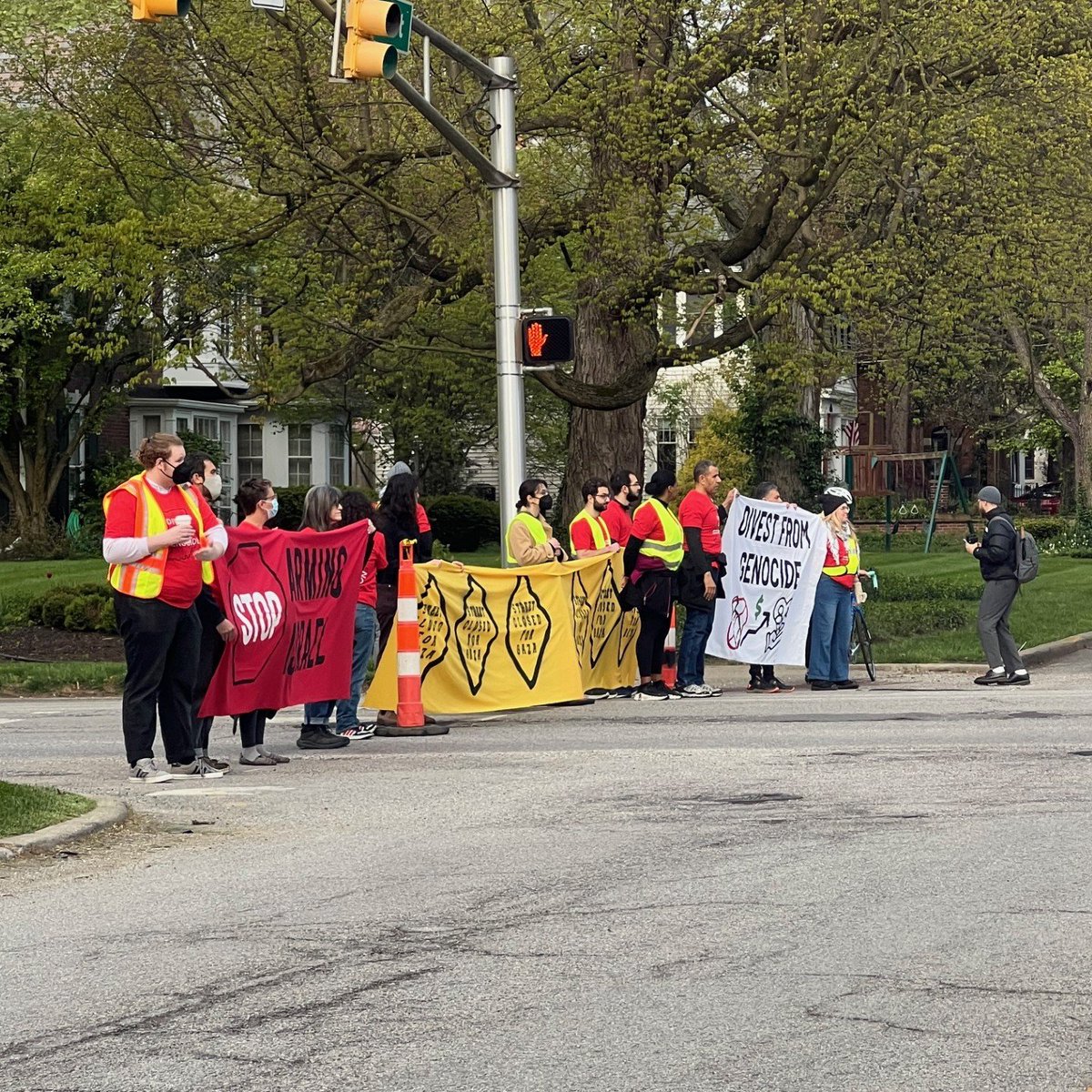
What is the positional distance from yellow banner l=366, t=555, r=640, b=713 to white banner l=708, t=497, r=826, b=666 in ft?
5.68

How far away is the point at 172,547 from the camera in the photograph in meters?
12.0

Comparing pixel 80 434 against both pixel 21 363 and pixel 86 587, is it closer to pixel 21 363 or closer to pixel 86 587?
pixel 21 363

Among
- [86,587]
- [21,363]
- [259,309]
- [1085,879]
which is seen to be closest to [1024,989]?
[1085,879]

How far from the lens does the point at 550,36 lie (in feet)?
83.6

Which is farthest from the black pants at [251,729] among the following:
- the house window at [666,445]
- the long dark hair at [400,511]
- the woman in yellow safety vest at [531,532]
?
the house window at [666,445]

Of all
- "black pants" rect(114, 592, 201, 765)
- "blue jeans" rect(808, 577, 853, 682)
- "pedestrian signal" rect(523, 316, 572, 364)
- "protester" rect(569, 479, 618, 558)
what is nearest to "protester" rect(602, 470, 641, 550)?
"protester" rect(569, 479, 618, 558)

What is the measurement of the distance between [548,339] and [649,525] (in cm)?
286

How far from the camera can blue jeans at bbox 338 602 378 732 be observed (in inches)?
579

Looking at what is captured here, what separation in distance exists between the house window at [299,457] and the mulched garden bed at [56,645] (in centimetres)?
3269

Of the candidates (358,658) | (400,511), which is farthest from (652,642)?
(358,658)

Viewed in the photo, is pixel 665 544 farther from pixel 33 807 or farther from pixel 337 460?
pixel 337 460

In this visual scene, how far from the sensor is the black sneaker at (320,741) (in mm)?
14297

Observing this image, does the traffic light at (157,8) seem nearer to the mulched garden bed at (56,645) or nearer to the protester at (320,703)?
the protester at (320,703)

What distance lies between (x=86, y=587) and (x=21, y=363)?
56.4 feet
